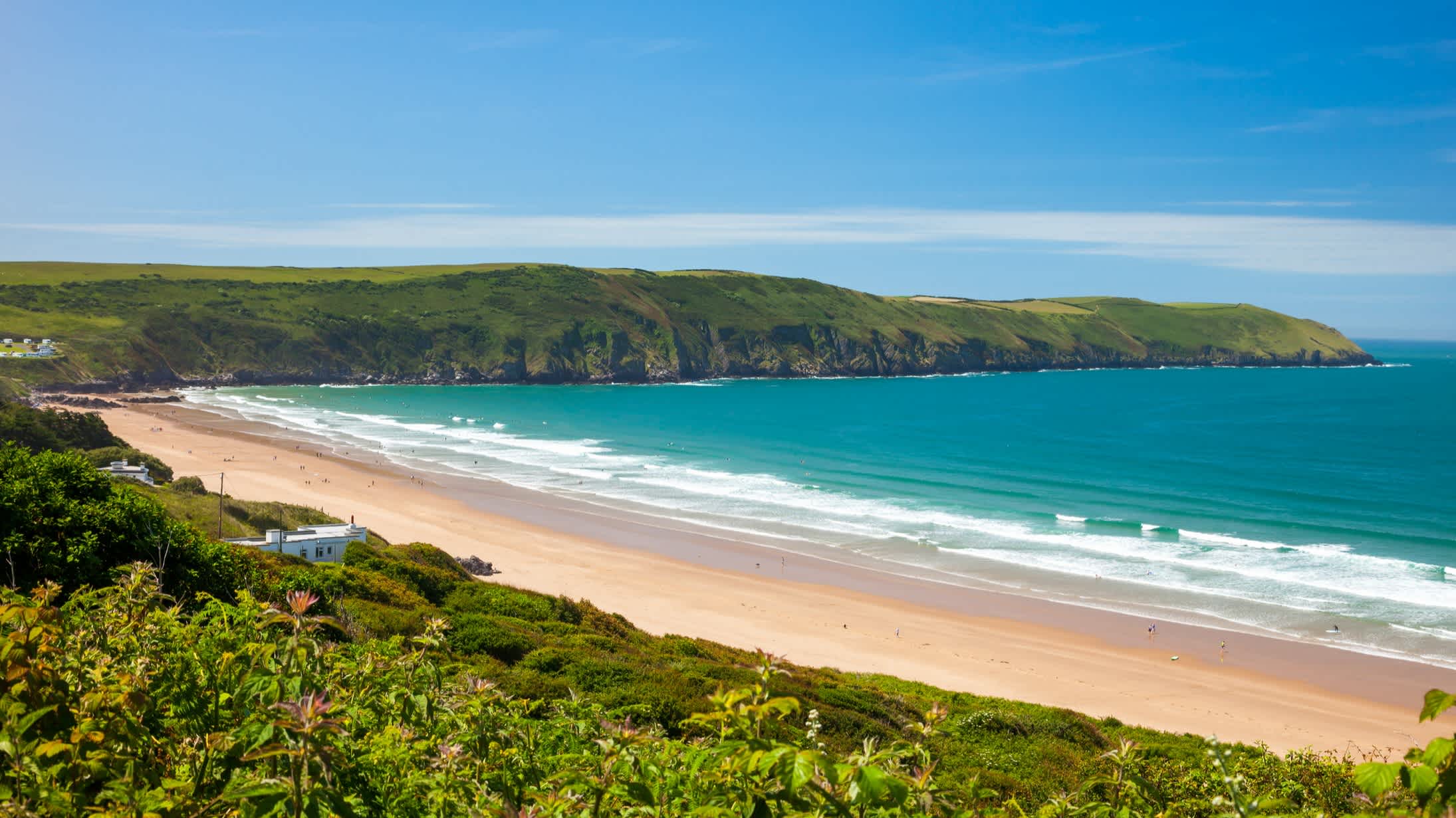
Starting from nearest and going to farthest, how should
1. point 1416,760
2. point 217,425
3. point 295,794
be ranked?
point 295,794, point 1416,760, point 217,425

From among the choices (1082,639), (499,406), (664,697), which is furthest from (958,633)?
(499,406)

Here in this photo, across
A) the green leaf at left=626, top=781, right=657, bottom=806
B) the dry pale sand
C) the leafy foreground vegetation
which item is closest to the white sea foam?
the dry pale sand

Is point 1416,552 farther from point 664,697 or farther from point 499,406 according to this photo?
point 499,406

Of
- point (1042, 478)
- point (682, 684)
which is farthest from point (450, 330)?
point (682, 684)

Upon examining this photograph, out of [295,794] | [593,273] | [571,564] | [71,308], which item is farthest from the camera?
[593,273]

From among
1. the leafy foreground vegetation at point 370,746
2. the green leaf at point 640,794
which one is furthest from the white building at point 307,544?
the green leaf at point 640,794

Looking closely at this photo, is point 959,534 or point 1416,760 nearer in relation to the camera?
point 1416,760
